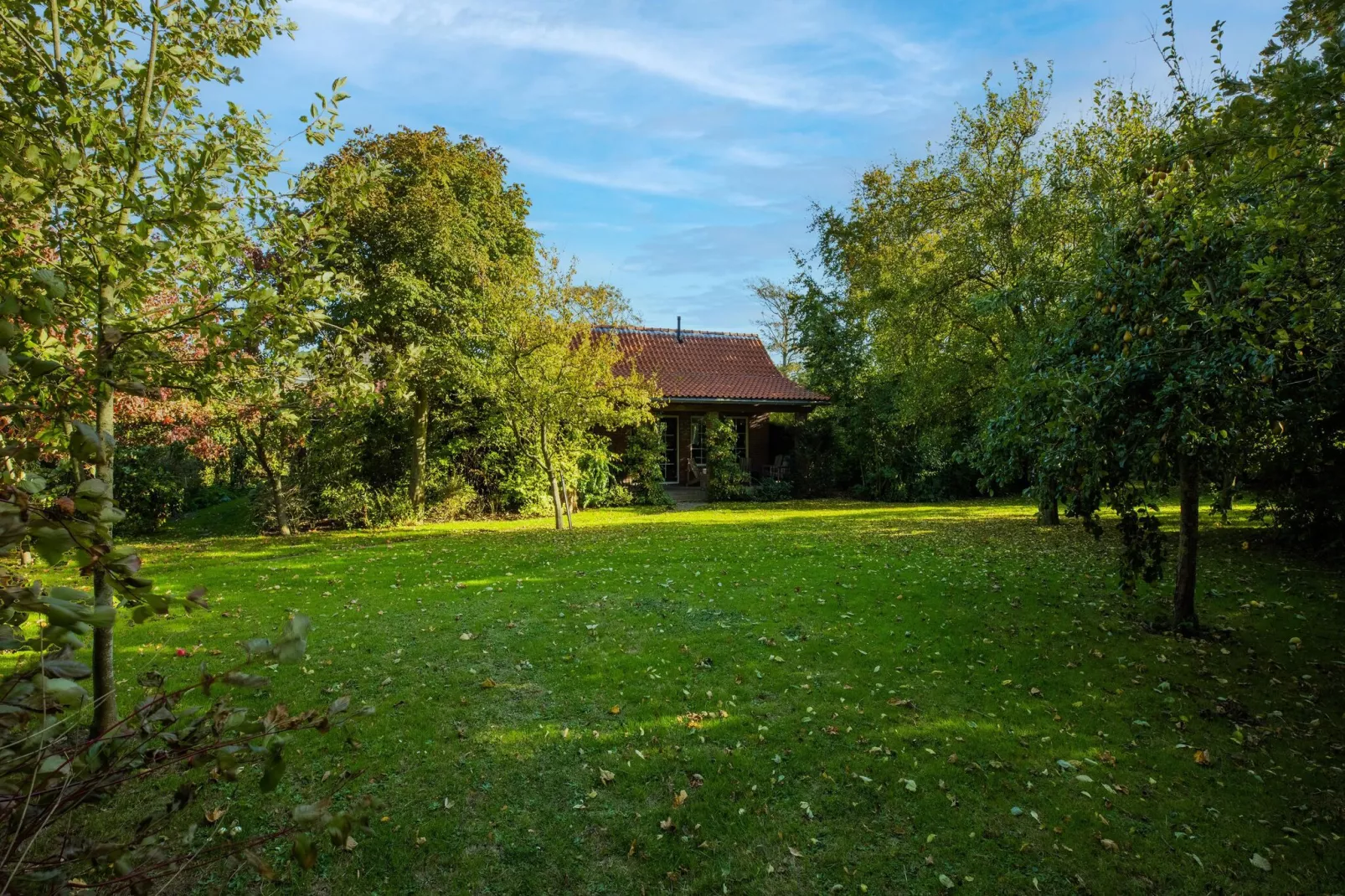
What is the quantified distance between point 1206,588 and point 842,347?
16.4 m

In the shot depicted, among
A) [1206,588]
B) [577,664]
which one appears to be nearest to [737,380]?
[1206,588]

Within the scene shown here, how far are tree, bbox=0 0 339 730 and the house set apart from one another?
605 inches

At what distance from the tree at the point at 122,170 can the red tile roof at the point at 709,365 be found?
15.6m

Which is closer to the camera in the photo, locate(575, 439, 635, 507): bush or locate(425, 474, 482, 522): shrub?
locate(425, 474, 482, 522): shrub

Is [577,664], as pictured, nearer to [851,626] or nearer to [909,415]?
[851,626]

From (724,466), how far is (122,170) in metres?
17.1

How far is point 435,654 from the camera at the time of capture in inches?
231

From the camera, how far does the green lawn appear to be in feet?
11.0

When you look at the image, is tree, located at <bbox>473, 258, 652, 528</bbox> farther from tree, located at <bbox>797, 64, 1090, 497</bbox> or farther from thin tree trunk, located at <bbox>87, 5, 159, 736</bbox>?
thin tree trunk, located at <bbox>87, 5, 159, 736</bbox>

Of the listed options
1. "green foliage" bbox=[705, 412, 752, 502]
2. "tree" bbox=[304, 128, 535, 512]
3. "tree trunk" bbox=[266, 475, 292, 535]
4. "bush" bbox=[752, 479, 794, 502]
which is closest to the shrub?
"tree" bbox=[304, 128, 535, 512]

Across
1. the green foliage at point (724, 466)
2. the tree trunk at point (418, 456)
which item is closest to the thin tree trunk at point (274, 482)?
the tree trunk at point (418, 456)

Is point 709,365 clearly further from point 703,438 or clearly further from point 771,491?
point 771,491

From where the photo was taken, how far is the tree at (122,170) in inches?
116

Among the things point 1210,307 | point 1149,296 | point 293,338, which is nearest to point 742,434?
point 1149,296
